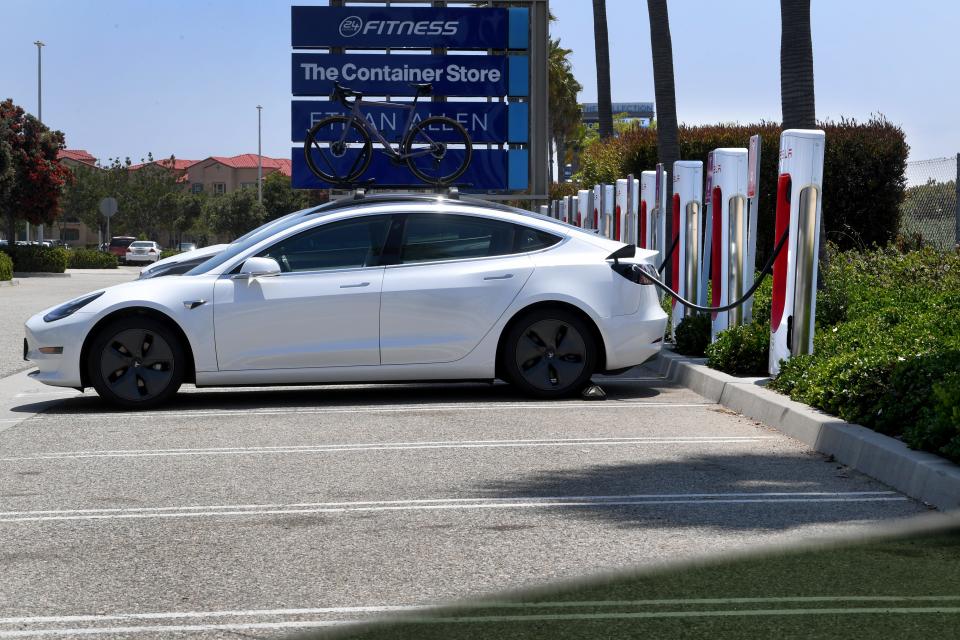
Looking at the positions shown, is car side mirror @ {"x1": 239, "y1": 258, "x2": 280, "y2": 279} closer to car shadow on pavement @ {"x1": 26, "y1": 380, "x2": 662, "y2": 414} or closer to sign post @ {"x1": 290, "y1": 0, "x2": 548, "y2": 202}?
car shadow on pavement @ {"x1": 26, "y1": 380, "x2": 662, "y2": 414}

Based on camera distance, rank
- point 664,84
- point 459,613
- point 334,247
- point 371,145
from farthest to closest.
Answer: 1. point 664,84
2. point 371,145
3. point 334,247
4. point 459,613

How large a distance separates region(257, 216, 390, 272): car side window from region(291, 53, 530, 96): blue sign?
11.7m

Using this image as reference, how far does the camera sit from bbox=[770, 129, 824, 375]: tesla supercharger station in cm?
969

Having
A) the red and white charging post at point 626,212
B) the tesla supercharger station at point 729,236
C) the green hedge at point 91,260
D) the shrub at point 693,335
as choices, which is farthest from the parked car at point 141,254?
the tesla supercharger station at point 729,236

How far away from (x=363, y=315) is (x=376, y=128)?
38.8ft

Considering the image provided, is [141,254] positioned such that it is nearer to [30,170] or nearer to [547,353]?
[30,170]

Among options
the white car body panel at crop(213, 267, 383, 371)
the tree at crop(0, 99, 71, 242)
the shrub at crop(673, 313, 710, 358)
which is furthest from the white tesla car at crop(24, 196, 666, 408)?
the tree at crop(0, 99, 71, 242)

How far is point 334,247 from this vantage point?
10242 mm

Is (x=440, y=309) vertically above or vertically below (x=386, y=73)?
below

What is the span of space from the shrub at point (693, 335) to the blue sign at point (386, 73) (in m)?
10.1

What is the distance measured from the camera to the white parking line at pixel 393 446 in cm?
791

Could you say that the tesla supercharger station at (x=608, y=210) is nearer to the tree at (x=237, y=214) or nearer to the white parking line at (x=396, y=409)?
the white parking line at (x=396, y=409)

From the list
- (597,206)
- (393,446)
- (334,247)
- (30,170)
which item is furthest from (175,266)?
(30,170)

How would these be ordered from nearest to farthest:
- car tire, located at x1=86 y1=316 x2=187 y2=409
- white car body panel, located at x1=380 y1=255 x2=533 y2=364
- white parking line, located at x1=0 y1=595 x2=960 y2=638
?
white parking line, located at x1=0 y1=595 x2=960 y2=638 → car tire, located at x1=86 y1=316 x2=187 y2=409 → white car body panel, located at x1=380 y1=255 x2=533 y2=364
